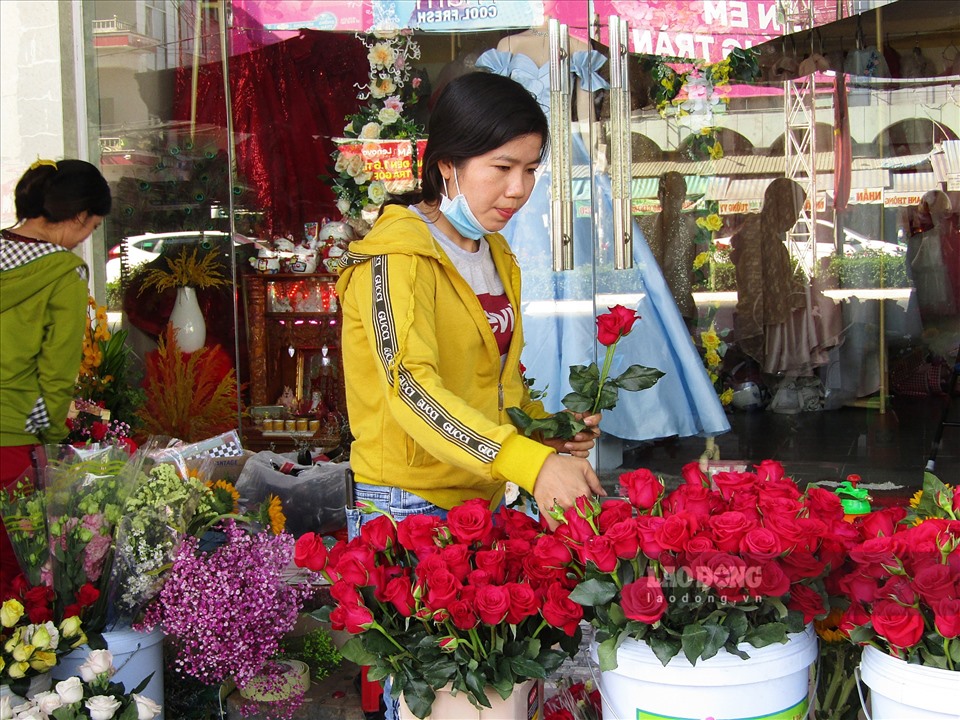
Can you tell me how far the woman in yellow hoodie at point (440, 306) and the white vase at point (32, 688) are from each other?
782mm

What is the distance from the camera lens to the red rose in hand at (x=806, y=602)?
129cm

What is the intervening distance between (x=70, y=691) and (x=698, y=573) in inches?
51.1

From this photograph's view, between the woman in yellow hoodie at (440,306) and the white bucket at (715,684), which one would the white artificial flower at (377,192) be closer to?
the woman in yellow hoodie at (440,306)

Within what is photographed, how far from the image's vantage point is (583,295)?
14.6 ft

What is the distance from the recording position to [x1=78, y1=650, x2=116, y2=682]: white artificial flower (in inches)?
77.9

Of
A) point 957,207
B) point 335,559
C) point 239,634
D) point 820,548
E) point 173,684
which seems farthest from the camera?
point 957,207

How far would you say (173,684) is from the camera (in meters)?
2.50

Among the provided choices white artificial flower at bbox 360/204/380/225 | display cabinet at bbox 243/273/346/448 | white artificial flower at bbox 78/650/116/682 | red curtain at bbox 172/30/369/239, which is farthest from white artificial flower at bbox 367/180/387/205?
white artificial flower at bbox 78/650/116/682

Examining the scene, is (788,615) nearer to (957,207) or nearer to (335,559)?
(335,559)

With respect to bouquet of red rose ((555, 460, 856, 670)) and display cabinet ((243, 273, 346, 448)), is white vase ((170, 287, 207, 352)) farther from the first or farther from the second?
bouquet of red rose ((555, 460, 856, 670))

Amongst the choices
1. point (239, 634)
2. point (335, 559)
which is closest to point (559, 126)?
point (239, 634)

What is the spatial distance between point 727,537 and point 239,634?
1.33m

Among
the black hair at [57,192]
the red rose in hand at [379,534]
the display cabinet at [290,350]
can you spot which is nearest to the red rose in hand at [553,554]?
the red rose in hand at [379,534]

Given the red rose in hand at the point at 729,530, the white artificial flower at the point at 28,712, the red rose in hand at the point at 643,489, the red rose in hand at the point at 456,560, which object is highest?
the red rose in hand at the point at 643,489
